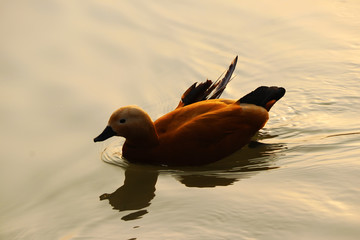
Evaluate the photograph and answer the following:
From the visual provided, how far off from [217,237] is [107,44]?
477cm

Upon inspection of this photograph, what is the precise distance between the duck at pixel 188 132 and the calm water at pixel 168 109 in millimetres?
124

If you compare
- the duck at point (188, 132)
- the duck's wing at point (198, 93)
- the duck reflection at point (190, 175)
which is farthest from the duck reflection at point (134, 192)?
the duck's wing at point (198, 93)

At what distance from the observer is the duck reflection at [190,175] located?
5.76 m

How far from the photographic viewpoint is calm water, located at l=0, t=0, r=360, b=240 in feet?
17.3

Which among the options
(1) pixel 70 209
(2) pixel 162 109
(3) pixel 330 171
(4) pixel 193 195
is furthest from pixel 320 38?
(1) pixel 70 209

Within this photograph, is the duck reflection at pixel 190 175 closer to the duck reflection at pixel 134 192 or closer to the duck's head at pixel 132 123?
the duck reflection at pixel 134 192

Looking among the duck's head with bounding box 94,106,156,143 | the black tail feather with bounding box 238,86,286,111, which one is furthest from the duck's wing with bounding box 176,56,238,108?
the duck's head with bounding box 94,106,156,143

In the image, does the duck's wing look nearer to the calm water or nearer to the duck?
the duck

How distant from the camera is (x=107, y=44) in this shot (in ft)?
30.0

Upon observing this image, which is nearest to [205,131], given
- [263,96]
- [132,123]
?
[132,123]

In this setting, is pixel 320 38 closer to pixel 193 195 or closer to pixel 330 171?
pixel 330 171

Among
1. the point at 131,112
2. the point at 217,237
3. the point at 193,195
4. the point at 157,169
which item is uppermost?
the point at 131,112

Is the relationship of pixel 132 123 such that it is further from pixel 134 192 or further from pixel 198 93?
pixel 198 93

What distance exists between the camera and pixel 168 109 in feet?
26.0
